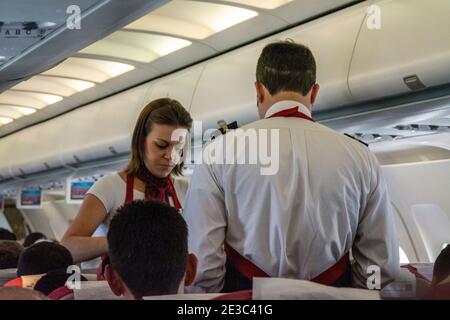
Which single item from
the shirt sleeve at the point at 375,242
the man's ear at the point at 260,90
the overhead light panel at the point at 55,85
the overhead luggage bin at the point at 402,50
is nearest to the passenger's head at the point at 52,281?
the man's ear at the point at 260,90

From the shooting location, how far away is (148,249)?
188 centimetres

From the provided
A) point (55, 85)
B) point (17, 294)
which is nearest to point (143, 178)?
point (17, 294)

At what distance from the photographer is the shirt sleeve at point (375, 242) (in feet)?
8.15

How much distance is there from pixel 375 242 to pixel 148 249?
100 cm

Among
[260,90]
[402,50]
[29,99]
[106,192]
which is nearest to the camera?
[260,90]

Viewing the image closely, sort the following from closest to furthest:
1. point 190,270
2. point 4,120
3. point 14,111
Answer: point 190,270 → point 14,111 → point 4,120

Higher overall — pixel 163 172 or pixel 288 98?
pixel 288 98

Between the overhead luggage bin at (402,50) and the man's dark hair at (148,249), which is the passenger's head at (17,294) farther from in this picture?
the overhead luggage bin at (402,50)

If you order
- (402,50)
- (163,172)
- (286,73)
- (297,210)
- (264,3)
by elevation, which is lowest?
(297,210)

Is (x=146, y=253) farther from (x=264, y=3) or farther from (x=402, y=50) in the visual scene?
(x=264, y=3)

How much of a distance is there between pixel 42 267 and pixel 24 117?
8.82 metres

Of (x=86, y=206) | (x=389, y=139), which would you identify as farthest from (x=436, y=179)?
(x=86, y=206)

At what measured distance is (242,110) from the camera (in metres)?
6.10
